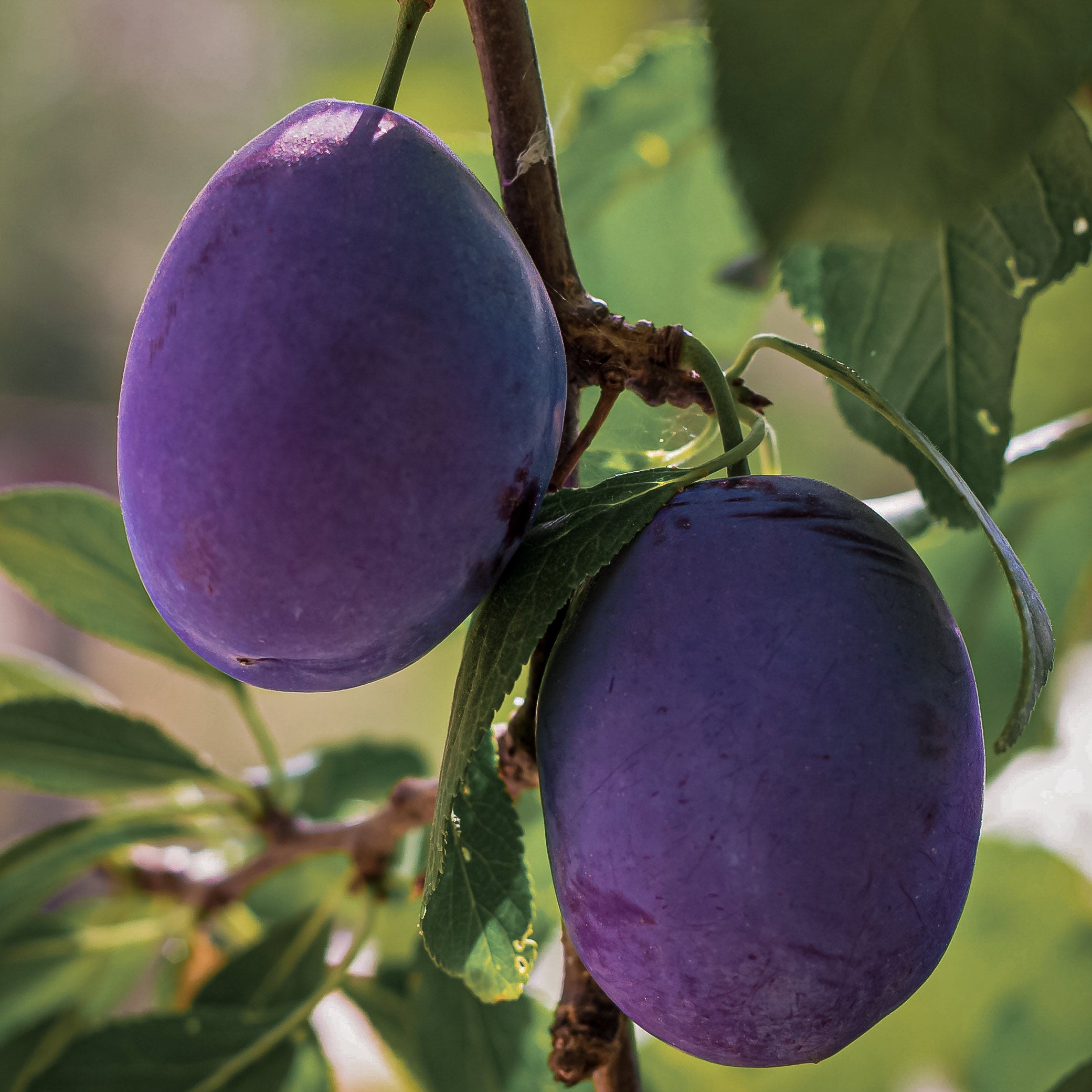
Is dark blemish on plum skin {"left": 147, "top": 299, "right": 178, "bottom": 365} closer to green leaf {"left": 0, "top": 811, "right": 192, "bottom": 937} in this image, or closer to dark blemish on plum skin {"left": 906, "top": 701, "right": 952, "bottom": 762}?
dark blemish on plum skin {"left": 906, "top": 701, "right": 952, "bottom": 762}

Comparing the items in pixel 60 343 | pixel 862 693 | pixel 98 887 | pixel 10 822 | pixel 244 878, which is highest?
pixel 862 693

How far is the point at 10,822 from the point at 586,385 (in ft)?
6.58

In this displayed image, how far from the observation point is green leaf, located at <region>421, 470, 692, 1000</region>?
30 cm

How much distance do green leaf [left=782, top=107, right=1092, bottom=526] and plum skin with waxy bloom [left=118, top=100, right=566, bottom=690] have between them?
182mm

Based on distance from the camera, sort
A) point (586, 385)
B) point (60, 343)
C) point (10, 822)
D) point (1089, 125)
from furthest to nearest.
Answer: point (60, 343), point (10, 822), point (1089, 125), point (586, 385)

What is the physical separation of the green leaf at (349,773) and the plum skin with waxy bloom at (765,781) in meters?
0.47

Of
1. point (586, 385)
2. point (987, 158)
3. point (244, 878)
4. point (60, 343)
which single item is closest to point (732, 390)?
point (586, 385)

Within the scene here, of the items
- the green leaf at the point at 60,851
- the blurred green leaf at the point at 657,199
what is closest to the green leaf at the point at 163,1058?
the green leaf at the point at 60,851

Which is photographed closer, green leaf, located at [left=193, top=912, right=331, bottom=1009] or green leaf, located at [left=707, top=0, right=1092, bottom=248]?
green leaf, located at [left=707, top=0, right=1092, bottom=248]

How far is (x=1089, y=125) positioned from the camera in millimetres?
586

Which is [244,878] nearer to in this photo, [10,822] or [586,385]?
[586,385]

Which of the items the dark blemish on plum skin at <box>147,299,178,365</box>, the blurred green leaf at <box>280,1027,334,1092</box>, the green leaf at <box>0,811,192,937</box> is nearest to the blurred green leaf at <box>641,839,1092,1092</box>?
the blurred green leaf at <box>280,1027,334,1092</box>

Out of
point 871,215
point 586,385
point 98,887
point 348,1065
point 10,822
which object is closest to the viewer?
point 871,215

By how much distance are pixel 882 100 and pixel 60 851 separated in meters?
0.61
